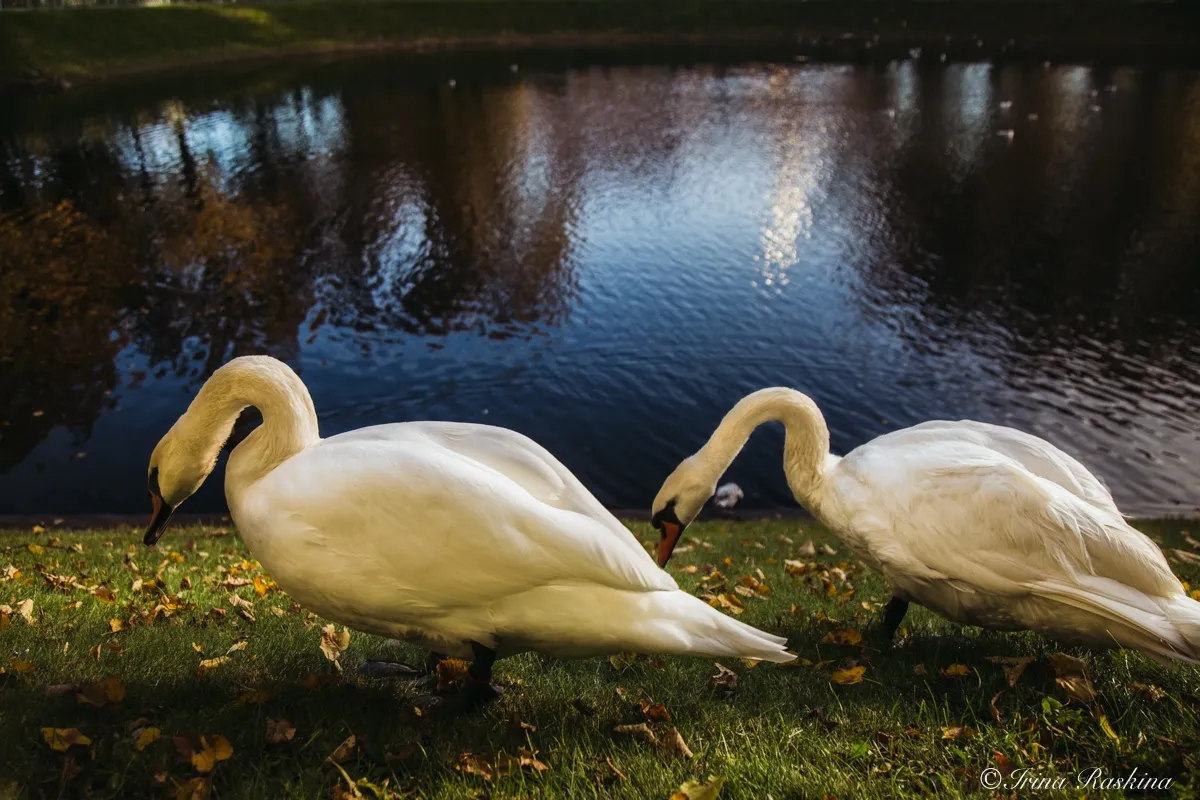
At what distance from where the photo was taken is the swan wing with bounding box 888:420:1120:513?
14.9ft

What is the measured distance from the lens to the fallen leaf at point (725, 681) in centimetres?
409

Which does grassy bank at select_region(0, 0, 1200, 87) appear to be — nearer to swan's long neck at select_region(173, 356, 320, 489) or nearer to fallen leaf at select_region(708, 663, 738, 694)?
swan's long neck at select_region(173, 356, 320, 489)

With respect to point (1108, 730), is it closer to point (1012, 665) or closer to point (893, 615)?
point (1012, 665)

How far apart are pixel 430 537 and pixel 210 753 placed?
107cm

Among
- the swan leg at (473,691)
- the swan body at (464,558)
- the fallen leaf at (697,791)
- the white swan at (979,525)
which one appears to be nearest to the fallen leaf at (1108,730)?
the white swan at (979,525)

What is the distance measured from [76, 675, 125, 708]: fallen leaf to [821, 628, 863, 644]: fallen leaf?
3428mm

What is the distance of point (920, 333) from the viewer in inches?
619

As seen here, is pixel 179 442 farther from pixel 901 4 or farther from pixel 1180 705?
pixel 901 4

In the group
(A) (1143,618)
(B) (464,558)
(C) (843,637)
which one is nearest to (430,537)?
(B) (464,558)

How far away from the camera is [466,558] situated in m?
3.44

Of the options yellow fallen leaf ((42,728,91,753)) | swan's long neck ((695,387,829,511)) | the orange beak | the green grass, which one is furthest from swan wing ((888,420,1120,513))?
yellow fallen leaf ((42,728,91,753))

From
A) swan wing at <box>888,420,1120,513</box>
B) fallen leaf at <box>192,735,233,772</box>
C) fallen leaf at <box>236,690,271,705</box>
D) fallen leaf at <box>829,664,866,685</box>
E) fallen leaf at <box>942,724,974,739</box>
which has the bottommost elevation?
fallen leaf at <box>829,664,866,685</box>

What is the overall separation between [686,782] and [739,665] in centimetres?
142

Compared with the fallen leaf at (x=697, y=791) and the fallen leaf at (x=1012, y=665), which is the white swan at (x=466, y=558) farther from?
the fallen leaf at (x=1012, y=665)
